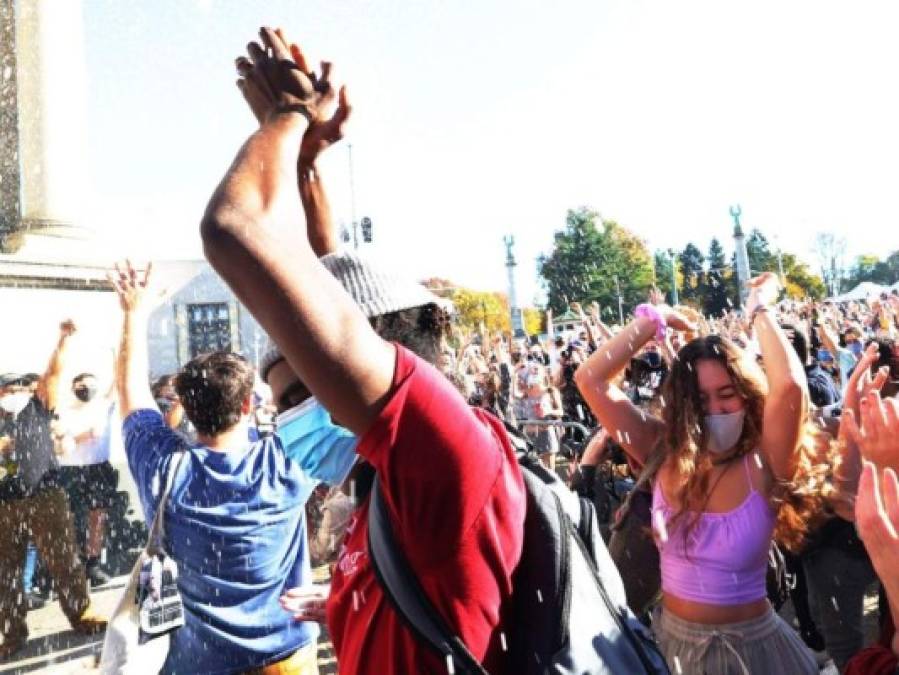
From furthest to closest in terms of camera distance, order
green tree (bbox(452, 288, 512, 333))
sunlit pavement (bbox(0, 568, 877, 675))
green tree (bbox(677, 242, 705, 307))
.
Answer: green tree (bbox(677, 242, 705, 307))
green tree (bbox(452, 288, 512, 333))
sunlit pavement (bbox(0, 568, 877, 675))

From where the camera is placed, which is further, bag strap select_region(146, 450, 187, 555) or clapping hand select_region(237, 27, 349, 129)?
bag strap select_region(146, 450, 187, 555)

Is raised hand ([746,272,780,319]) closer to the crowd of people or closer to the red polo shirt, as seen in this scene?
the crowd of people

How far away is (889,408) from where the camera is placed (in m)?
1.91

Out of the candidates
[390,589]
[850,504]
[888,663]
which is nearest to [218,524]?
[390,589]

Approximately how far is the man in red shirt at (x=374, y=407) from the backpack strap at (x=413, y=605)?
0.05ft

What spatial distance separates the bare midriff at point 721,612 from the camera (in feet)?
8.79

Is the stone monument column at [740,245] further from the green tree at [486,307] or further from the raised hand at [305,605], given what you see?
the raised hand at [305,605]

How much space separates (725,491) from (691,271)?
284 feet

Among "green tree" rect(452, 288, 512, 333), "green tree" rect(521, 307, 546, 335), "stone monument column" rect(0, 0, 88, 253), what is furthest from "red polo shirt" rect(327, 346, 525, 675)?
"green tree" rect(521, 307, 546, 335)

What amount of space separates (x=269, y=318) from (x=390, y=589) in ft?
1.59

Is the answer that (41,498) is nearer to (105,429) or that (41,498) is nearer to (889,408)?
(105,429)

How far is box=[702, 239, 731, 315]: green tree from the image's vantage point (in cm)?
7469

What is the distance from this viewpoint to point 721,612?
2689 mm

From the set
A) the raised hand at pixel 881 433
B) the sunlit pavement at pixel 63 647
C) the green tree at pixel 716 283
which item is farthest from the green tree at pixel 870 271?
the raised hand at pixel 881 433
